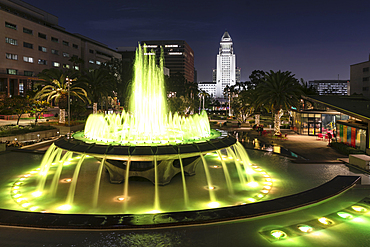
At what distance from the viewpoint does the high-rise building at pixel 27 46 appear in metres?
58.5

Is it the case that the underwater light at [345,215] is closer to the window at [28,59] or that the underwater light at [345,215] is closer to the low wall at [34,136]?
the low wall at [34,136]

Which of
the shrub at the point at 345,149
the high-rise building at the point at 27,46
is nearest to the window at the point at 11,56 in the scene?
the high-rise building at the point at 27,46

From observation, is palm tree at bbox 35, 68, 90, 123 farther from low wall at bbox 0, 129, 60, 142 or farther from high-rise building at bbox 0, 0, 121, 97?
high-rise building at bbox 0, 0, 121, 97

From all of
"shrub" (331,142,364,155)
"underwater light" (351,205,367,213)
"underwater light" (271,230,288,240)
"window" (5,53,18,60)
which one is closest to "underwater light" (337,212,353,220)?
"underwater light" (351,205,367,213)

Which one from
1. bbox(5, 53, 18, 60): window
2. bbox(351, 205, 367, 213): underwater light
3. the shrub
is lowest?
bbox(351, 205, 367, 213): underwater light

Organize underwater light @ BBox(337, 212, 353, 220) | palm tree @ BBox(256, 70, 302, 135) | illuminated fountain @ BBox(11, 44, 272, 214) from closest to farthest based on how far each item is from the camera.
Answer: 1. underwater light @ BBox(337, 212, 353, 220)
2. illuminated fountain @ BBox(11, 44, 272, 214)
3. palm tree @ BBox(256, 70, 302, 135)

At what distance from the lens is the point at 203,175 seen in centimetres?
1509

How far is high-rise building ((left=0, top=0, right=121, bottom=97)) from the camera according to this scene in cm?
5847

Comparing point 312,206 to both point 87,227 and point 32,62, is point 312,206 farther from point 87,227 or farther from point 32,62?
point 32,62

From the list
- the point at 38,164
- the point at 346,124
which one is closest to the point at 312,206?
the point at 38,164

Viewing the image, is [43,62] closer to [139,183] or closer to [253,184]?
[139,183]

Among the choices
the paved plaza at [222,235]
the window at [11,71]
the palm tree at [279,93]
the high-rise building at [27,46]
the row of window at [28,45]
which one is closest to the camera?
the paved plaza at [222,235]

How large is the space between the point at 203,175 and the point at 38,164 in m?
11.4

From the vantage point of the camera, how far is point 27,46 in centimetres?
6438
